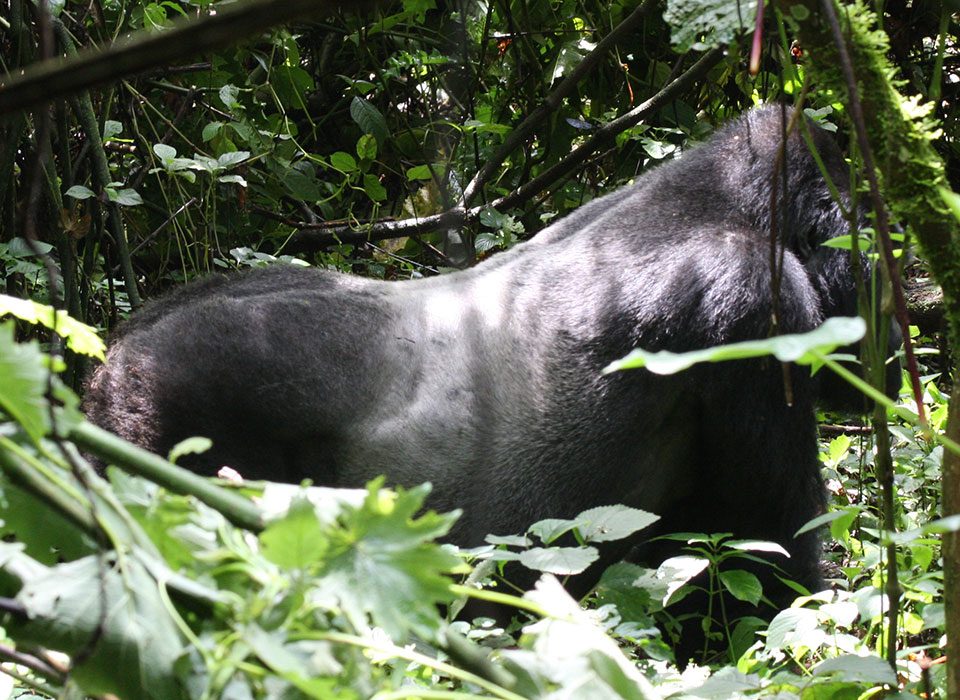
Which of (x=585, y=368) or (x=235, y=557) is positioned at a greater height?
(x=235, y=557)

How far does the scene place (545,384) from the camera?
2.29 meters

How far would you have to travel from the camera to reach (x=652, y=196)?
2.50 meters

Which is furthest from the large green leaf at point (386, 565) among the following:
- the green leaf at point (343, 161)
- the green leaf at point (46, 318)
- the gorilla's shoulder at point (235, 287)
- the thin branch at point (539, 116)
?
the green leaf at point (343, 161)

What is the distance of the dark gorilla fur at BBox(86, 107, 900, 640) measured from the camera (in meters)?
2.20

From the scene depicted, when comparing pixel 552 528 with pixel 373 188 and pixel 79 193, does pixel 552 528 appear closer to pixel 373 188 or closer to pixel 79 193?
pixel 79 193

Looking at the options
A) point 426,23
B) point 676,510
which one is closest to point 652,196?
point 676,510

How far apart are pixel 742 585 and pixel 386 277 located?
8.04ft

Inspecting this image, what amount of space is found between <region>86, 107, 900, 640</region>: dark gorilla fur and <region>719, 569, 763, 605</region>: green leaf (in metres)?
0.62

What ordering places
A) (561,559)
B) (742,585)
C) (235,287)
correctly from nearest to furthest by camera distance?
1. (561,559)
2. (742,585)
3. (235,287)

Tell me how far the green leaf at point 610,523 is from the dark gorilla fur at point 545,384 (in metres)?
1.00

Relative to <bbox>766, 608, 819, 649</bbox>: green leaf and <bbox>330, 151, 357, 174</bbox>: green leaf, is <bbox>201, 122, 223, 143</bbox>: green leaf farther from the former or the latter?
<bbox>766, 608, 819, 649</bbox>: green leaf

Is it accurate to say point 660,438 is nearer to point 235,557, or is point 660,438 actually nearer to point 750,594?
point 750,594

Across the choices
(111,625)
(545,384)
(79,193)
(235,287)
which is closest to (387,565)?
(111,625)

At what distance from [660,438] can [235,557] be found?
5.76 feet
